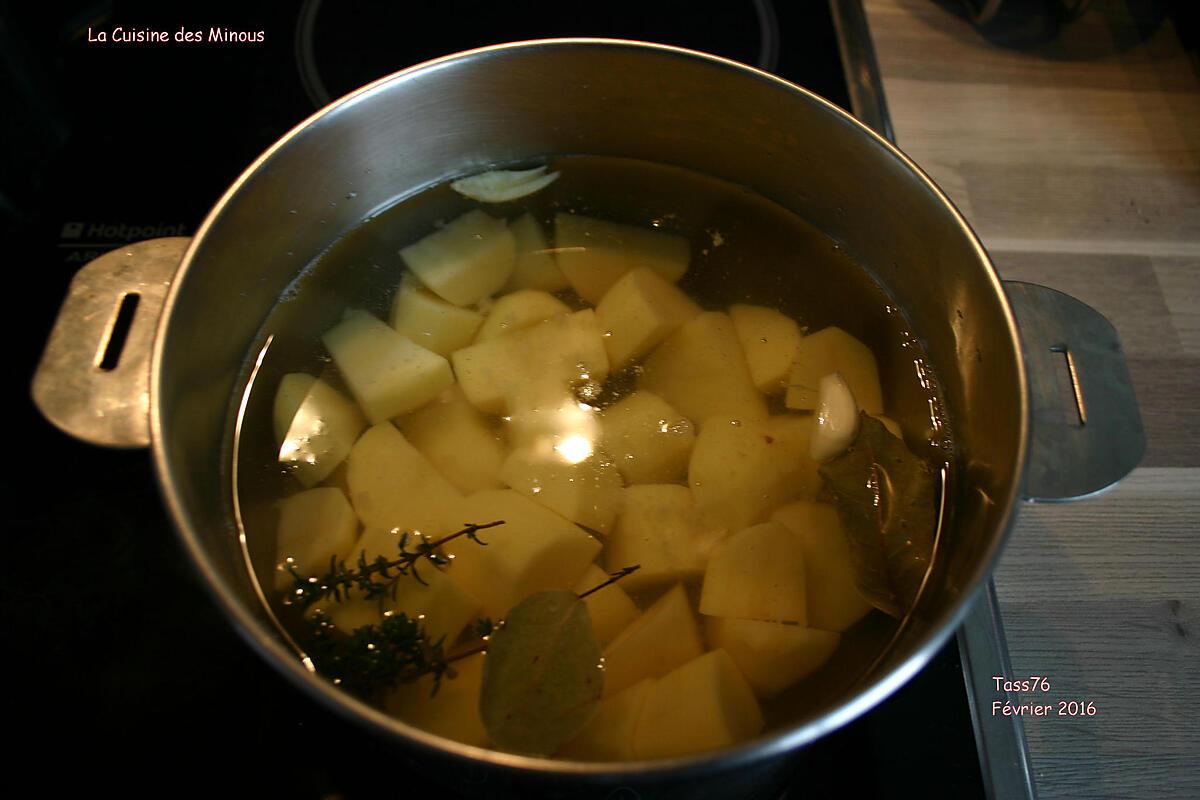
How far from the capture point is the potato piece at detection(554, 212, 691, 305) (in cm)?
100

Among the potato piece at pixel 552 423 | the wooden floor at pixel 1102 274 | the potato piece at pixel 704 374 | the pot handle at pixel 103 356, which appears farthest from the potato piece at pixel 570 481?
the wooden floor at pixel 1102 274

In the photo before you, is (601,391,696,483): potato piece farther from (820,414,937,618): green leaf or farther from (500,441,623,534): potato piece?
(820,414,937,618): green leaf

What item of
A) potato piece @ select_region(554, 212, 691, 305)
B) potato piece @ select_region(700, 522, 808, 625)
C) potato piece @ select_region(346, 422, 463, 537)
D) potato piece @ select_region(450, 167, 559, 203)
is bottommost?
potato piece @ select_region(700, 522, 808, 625)

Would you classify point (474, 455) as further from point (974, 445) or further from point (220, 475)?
point (974, 445)

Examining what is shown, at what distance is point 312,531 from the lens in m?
0.81

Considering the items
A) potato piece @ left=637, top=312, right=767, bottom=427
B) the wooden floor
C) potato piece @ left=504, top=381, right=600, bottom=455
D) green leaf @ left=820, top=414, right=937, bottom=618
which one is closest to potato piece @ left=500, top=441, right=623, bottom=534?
potato piece @ left=504, top=381, right=600, bottom=455

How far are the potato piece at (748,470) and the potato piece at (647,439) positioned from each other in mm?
17

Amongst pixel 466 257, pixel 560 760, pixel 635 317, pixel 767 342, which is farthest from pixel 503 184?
pixel 560 760

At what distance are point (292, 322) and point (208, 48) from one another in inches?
21.1

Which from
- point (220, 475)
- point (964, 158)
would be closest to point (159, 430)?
point (220, 475)

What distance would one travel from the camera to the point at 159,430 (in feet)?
2.05

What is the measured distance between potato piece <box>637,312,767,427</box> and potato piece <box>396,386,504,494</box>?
17 cm

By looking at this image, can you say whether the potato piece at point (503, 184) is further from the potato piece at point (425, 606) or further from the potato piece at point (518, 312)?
the potato piece at point (425, 606)

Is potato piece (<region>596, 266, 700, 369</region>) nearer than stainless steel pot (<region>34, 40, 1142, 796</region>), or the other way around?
stainless steel pot (<region>34, 40, 1142, 796</region>)
